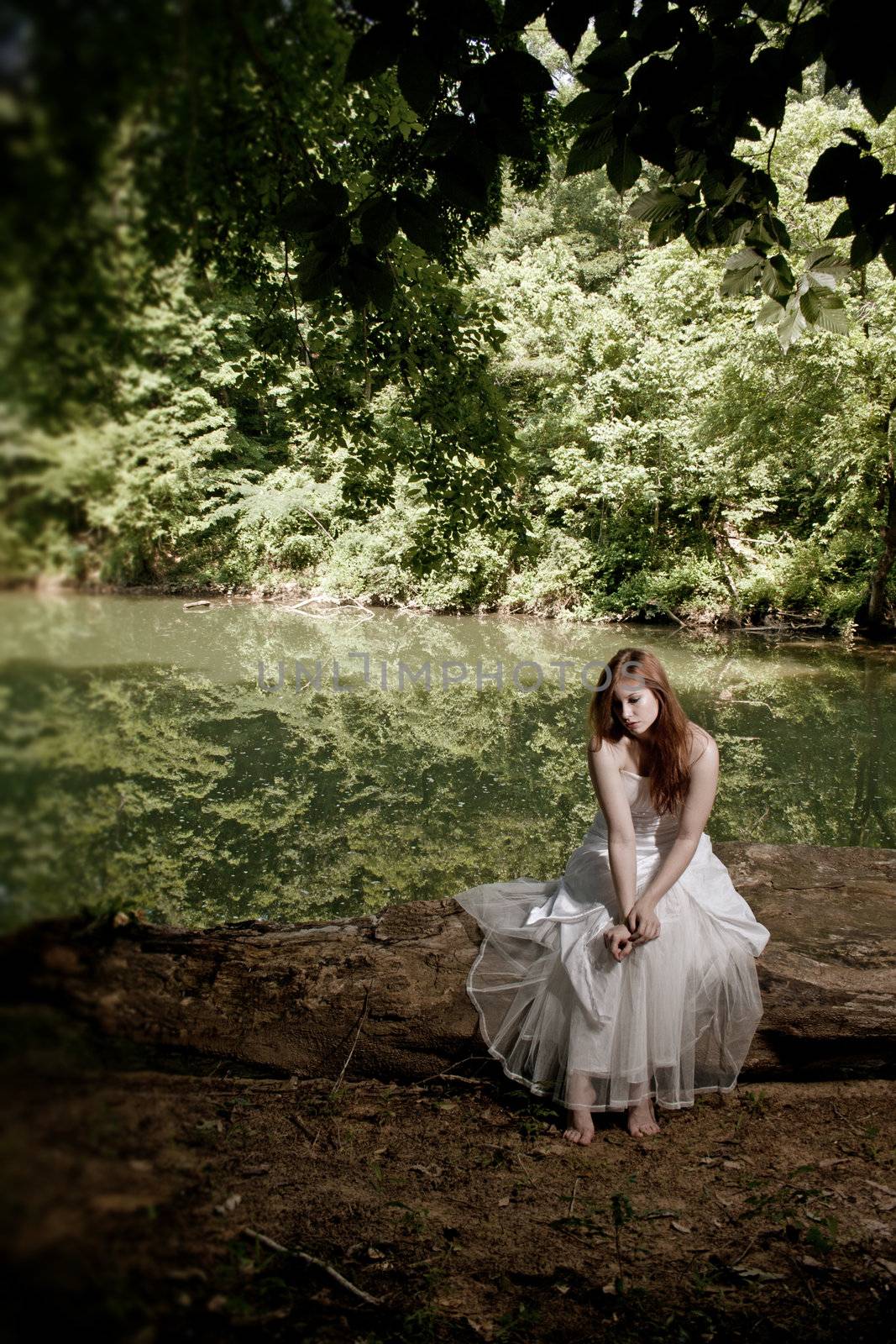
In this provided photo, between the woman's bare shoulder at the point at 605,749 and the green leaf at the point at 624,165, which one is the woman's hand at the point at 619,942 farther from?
the green leaf at the point at 624,165

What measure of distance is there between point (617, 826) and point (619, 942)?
38 cm

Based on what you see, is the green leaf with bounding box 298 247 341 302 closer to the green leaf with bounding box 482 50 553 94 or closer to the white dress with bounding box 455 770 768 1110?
the green leaf with bounding box 482 50 553 94

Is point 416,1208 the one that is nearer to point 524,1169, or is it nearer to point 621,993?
point 524,1169

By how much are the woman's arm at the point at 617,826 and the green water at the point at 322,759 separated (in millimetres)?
1486

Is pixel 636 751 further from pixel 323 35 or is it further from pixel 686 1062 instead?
pixel 323 35

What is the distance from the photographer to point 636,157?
1822mm

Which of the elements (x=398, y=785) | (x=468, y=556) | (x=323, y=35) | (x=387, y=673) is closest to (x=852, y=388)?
(x=468, y=556)

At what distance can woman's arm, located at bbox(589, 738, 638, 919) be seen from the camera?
104 inches

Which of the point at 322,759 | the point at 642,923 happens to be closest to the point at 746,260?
the point at 642,923

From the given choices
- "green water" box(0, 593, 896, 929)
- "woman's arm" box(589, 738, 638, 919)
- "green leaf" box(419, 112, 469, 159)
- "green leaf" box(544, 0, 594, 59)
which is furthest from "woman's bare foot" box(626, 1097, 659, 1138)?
"green leaf" box(544, 0, 594, 59)

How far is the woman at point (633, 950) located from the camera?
2549 millimetres

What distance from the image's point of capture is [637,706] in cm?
278

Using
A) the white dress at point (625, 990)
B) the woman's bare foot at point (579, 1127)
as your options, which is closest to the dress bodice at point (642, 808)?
the white dress at point (625, 990)

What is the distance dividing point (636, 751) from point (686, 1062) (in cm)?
104
